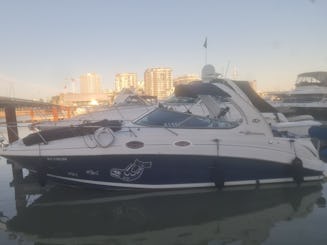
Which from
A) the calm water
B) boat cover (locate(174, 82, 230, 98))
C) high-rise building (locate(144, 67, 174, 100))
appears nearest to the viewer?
the calm water

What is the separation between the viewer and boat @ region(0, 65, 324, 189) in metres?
8.62

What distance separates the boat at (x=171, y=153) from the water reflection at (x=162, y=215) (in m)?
0.38

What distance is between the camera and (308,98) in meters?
31.9

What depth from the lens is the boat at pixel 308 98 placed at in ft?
91.2

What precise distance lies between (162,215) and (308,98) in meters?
27.9

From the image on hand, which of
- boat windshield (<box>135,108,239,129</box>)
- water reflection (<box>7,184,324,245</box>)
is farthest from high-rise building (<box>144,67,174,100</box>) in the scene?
water reflection (<box>7,184,324,245</box>)

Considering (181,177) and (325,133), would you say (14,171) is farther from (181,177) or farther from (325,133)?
(325,133)

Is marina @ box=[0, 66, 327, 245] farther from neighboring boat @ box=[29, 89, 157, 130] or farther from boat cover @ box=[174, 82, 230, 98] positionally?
neighboring boat @ box=[29, 89, 157, 130]

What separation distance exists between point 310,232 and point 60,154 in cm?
571

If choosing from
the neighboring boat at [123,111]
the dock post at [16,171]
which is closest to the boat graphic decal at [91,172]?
the dock post at [16,171]

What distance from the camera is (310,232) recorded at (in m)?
6.59

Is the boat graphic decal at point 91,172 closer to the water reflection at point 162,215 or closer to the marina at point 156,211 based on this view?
the marina at point 156,211

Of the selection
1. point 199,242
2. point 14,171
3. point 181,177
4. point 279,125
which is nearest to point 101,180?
point 181,177

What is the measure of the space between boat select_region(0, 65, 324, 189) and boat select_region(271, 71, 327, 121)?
19.4 meters
